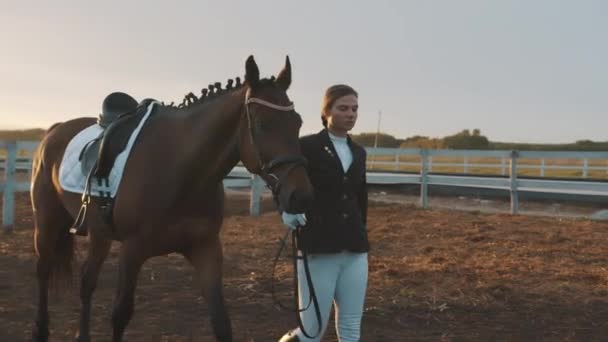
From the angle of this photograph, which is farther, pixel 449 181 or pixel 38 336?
pixel 449 181

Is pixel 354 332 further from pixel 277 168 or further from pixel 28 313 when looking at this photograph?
pixel 28 313

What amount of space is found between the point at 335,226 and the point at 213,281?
0.86 m

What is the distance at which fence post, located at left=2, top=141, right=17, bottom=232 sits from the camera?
30.9 feet

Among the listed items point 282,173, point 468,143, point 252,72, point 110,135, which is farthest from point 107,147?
point 468,143

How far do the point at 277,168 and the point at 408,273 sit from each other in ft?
13.0

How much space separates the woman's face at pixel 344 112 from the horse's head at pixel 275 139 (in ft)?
0.94

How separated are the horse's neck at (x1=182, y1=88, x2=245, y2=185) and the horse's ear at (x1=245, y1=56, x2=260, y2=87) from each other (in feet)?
0.67

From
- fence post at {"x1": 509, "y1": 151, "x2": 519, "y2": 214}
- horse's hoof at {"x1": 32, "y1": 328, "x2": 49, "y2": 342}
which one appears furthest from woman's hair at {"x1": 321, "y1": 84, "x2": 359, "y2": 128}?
fence post at {"x1": 509, "y1": 151, "x2": 519, "y2": 214}

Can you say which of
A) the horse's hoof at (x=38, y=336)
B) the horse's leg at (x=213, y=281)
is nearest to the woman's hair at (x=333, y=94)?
the horse's leg at (x=213, y=281)

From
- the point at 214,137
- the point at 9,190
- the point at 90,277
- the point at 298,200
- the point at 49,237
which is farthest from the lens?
the point at 9,190

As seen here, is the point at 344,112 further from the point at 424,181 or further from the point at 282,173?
the point at 424,181

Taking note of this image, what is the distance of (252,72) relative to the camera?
3146mm

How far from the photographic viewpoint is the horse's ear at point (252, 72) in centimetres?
314

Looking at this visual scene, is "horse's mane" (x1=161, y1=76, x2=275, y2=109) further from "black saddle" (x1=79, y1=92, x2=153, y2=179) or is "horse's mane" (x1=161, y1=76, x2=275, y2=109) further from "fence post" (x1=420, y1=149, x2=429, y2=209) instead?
"fence post" (x1=420, y1=149, x2=429, y2=209)
